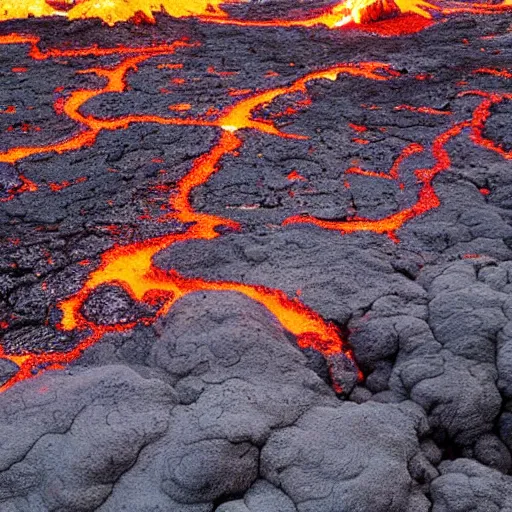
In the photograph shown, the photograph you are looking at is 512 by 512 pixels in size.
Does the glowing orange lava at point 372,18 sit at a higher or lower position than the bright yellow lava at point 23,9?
lower

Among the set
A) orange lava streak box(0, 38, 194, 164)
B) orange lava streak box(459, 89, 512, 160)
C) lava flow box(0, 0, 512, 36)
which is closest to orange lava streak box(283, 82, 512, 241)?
orange lava streak box(459, 89, 512, 160)

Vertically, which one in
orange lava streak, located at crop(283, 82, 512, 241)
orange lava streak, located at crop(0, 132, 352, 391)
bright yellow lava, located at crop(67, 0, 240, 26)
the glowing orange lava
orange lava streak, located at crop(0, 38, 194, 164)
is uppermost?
bright yellow lava, located at crop(67, 0, 240, 26)

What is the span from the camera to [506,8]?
7.50 meters

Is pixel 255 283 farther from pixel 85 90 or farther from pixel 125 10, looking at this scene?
pixel 125 10

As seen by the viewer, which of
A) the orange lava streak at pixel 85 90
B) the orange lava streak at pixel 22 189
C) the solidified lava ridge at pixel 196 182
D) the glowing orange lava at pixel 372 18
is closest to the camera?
the solidified lava ridge at pixel 196 182

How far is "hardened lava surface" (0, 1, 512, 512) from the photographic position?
210 cm

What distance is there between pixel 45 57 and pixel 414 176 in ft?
12.3

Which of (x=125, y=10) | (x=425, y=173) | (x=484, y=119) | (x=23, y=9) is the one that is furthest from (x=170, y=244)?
(x=23, y=9)

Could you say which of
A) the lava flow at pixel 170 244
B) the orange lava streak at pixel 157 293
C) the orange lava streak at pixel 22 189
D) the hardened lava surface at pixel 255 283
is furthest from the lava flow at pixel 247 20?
the orange lava streak at pixel 157 293

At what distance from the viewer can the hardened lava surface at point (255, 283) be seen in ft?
6.89

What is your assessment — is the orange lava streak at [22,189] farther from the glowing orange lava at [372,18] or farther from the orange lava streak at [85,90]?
the glowing orange lava at [372,18]

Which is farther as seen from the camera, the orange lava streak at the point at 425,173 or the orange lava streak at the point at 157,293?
the orange lava streak at the point at 425,173

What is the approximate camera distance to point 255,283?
10.0ft

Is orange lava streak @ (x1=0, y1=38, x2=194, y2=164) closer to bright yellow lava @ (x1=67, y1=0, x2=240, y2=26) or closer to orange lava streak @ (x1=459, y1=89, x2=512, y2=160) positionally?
bright yellow lava @ (x1=67, y1=0, x2=240, y2=26)
